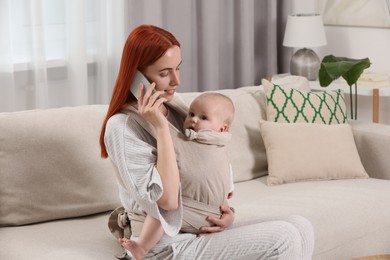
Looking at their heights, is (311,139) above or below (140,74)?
below

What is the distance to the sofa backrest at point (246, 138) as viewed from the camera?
314cm

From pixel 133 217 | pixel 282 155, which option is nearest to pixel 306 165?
pixel 282 155

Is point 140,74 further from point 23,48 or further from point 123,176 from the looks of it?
point 23,48

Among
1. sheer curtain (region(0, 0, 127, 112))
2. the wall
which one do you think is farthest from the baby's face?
the wall

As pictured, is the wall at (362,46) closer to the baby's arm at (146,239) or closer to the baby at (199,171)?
the baby at (199,171)

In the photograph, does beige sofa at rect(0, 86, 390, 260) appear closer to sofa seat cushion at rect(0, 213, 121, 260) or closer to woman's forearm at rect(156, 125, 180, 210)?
sofa seat cushion at rect(0, 213, 121, 260)

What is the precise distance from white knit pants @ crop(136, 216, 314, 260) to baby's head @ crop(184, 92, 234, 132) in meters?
0.31

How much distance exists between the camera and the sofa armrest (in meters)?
3.25

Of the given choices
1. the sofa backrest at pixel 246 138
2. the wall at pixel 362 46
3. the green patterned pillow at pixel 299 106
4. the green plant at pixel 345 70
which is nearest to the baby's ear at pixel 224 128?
the sofa backrest at pixel 246 138

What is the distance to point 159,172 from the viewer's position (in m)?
2.01

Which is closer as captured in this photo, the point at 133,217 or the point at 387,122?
the point at 133,217

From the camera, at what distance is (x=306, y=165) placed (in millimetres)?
3121

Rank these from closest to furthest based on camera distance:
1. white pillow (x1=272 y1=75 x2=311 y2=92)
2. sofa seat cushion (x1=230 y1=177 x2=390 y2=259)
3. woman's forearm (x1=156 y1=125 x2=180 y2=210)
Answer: woman's forearm (x1=156 y1=125 x2=180 y2=210), sofa seat cushion (x1=230 y1=177 x2=390 y2=259), white pillow (x1=272 y1=75 x2=311 y2=92)

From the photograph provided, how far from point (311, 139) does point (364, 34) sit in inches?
63.4
